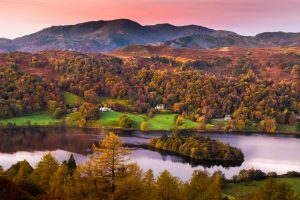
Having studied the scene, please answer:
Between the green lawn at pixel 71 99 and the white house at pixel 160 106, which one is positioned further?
the white house at pixel 160 106

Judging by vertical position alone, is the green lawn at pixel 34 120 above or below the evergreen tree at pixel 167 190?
below

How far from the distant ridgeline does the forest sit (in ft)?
123

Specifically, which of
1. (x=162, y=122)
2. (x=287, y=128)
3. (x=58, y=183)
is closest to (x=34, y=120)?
(x=162, y=122)

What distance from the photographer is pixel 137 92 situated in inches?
6407

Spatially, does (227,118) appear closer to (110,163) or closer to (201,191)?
(201,191)

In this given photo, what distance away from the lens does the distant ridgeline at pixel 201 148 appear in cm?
8775

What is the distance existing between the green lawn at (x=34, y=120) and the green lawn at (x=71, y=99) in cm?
1240

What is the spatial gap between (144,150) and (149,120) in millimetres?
38292

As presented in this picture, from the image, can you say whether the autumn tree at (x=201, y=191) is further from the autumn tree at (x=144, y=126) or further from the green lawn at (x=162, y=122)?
the green lawn at (x=162, y=122)

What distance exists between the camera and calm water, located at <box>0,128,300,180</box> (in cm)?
7850

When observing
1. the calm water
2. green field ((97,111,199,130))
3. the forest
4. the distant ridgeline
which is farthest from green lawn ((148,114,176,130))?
the distant ridgeline

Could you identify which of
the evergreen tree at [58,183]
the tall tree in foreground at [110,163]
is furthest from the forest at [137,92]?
the tall tree in foreground at [110,163]

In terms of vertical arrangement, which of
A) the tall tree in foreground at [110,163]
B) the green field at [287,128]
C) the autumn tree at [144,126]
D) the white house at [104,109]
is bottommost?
the green field at [287,128]

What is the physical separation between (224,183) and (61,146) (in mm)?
43666
